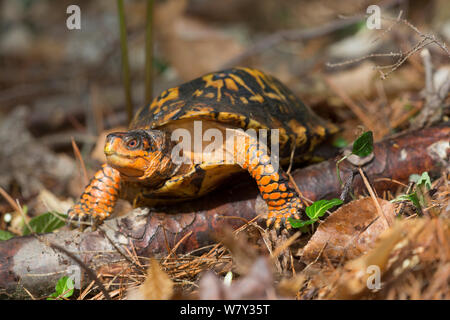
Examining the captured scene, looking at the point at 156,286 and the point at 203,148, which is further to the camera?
the point at 203,148

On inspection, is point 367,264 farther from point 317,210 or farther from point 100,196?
point 100,196

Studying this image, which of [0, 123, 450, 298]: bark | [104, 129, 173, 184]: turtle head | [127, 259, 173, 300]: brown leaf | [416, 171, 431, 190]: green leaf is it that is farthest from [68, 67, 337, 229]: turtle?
[127, 259, 173, 300]: brown leaf

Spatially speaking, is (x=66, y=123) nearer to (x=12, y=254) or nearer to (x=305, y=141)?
(x=12, y=254)

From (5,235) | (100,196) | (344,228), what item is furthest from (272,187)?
(5,235)

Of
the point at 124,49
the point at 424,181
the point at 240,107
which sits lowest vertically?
the point at 424,181

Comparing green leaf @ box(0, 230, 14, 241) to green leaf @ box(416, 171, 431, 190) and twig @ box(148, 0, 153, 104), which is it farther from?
green leaf @ box(416, 171, 431, 190)

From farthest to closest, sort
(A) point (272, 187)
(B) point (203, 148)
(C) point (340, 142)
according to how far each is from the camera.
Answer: (C) point (340, 142) → (B) point (203, 148) → (A) point (272, 187)
